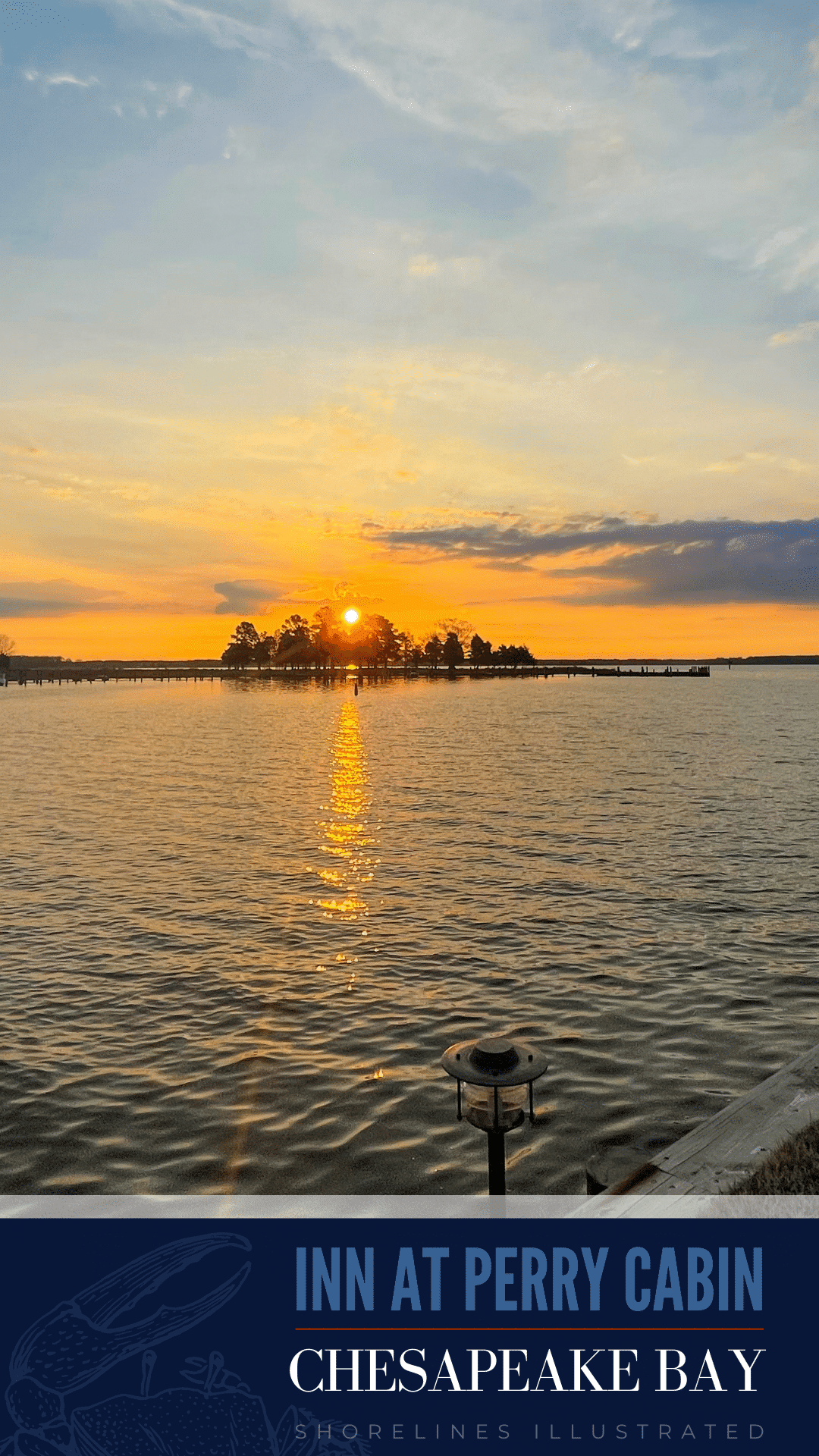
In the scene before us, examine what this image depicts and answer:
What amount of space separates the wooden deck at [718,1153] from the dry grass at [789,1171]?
0.38 ft

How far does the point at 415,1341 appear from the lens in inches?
255

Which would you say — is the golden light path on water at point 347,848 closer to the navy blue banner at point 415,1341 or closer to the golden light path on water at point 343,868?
the golden light path on water at point 343,868

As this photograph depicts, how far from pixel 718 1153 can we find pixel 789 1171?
2.43 ft

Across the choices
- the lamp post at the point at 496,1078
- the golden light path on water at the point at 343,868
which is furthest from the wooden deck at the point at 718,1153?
the golden light path on water at the point at 343,868

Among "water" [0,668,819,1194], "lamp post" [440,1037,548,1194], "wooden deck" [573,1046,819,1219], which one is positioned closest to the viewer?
"lamp post" [440,1037,548,1194]

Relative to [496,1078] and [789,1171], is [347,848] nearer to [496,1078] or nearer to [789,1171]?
[789,1171]

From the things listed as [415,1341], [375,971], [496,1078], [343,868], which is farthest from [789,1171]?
[343,868]

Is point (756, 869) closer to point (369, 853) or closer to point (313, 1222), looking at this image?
point (369, 853)

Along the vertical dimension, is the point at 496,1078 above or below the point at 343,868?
above

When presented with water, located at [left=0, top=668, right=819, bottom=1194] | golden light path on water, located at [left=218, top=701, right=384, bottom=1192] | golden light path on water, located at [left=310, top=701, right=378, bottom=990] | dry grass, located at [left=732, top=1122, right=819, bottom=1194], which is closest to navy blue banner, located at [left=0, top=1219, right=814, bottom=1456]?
dry grass, located at [left=732, top=1122, right=819, bottom=1194]

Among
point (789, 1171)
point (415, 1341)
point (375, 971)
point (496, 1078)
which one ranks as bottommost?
point (375, 971)

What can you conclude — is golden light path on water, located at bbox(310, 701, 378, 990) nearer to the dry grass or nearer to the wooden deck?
the wooden deck

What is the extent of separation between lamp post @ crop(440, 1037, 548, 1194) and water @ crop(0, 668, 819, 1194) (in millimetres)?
3540

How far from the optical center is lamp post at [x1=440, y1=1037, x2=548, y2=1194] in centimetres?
732
